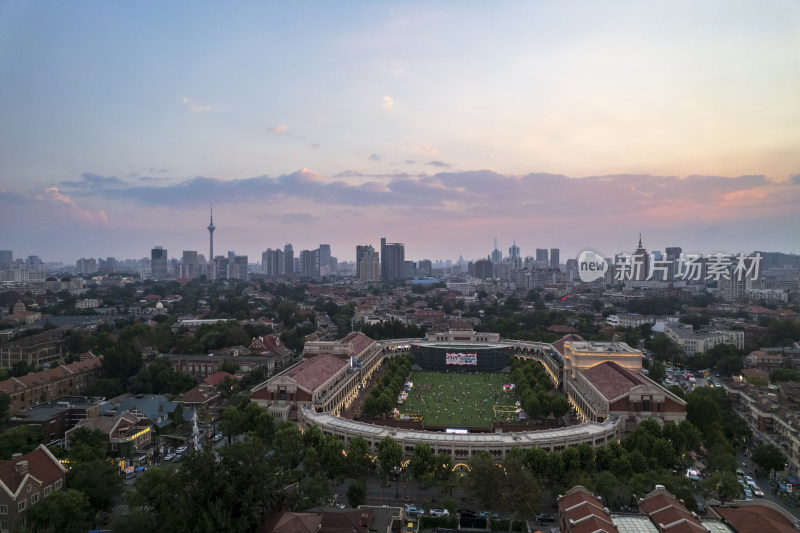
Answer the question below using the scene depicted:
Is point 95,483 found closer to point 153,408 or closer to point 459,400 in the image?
point 153,408

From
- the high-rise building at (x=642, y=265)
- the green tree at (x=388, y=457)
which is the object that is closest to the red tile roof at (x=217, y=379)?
the green tree at (x=388, y=457)

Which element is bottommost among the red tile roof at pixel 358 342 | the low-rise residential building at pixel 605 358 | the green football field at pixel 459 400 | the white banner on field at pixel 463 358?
the green football field at pixel 459 400

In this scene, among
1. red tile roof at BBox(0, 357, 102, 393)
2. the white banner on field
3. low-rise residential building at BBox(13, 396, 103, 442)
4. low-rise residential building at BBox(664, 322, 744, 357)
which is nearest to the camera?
low-rise residential building at BBox(13, 396, 103, 442)

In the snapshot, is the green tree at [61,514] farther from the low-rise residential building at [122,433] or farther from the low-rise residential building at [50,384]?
the low-rise residential building at [50,384]

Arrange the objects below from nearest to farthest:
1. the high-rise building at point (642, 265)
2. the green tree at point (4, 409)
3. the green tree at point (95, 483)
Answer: the green tree at point (95, 483), the green tree at point (4, 409), the high-rise building at point (642, 265)

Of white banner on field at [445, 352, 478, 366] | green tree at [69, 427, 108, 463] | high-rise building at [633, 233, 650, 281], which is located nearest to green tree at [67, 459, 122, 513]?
green tree at [69, 427, 108, 463]

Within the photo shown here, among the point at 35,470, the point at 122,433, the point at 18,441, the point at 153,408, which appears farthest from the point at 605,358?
the point at 18,441

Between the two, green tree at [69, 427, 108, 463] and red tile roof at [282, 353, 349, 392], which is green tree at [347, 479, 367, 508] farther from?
red tile roof at [282, 353, 349, 392]
